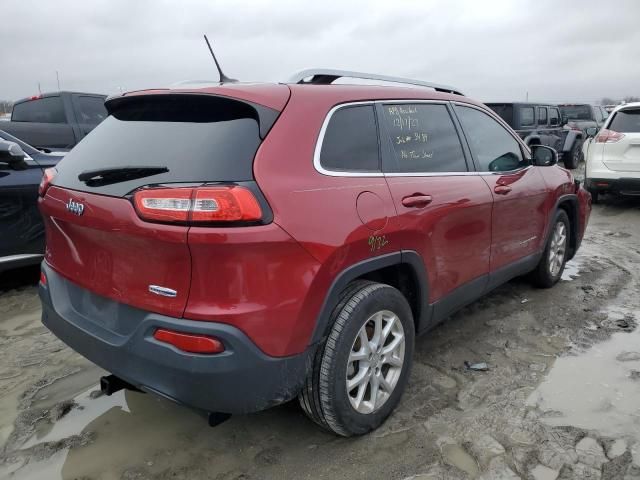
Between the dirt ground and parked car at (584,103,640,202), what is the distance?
4.84 meters

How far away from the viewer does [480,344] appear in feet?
11.9

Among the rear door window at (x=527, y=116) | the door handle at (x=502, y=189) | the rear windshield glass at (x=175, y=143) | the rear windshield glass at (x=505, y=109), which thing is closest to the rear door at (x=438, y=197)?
the door handle at (x=502, y=189)

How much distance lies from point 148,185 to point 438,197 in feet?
5.08

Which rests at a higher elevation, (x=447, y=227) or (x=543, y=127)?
(x=447, y=227)

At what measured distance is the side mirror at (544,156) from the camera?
13.6 ft

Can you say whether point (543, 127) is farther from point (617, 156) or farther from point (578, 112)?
point (617, 156)

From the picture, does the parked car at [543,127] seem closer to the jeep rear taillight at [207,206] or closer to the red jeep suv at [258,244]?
the red jeep suv at [258,244]

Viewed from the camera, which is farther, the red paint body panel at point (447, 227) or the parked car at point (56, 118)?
the parked car at point (56, 118)

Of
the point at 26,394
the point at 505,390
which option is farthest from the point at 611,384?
the point at 26,394

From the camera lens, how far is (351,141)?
2.54 metres

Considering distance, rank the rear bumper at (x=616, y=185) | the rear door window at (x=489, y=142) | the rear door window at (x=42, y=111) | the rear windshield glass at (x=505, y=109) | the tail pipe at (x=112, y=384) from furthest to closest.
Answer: the rear windshield glass at (x=505, y=109), the rear door window at (x=42, y=111), the rear bumper at (x=616, y=185), the rear door window at (x=489, y=142), the tail pipe at (x=112, y=384)

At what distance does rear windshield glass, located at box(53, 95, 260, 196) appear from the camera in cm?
208

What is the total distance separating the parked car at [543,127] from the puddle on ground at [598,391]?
30.6 feet

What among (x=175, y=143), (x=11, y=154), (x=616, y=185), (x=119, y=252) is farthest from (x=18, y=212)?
(x=616, y=185)
